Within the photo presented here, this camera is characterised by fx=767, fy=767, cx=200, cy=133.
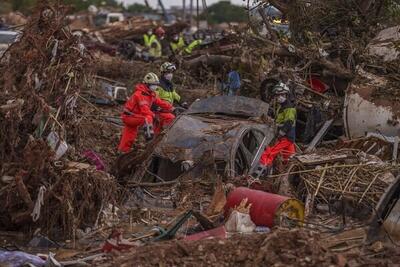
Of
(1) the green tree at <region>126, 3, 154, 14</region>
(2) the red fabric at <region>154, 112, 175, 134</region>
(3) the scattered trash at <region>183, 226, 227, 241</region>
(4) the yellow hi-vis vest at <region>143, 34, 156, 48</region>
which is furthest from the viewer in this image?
(1) the green tree at <region>126, 3, 154, 14</region>

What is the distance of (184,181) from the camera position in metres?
9.09

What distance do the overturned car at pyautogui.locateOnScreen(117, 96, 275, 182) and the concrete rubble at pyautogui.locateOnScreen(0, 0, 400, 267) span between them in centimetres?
2

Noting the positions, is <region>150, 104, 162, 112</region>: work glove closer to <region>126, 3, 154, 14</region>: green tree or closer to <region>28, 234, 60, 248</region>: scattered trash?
<region>28, 234, 60, 248</region>: scattered trash

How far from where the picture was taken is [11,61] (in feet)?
27.3

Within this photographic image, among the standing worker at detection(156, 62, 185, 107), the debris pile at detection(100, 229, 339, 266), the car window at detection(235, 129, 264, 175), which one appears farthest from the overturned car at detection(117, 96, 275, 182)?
the debris pile at detection(100, 229, 339, 266)

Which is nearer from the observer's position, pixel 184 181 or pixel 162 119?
pixel 184 181

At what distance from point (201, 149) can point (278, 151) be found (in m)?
1.28

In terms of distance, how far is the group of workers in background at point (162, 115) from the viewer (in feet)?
33.1

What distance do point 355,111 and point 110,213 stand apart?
16.9 feet

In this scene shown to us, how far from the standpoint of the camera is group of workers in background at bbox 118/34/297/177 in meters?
10.1

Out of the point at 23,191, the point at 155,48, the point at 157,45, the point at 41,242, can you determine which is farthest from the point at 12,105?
the point at 157,45

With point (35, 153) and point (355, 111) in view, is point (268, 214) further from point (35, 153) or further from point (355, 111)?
point (355, 111)

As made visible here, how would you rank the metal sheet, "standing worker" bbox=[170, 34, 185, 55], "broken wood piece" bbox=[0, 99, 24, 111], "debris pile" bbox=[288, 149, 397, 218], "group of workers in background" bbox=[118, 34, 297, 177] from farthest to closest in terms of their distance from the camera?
"standing worker" bbox=[170, 34, 185, 55], the metal sheet, "group of workers in background" bbox=[118, 34, 297, 177], "debris pile" bbox=[288, 149, 397, 218], "broken wood piece" bbox=[0, 99, 24, 111]

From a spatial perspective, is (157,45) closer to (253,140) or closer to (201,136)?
(253,140)
